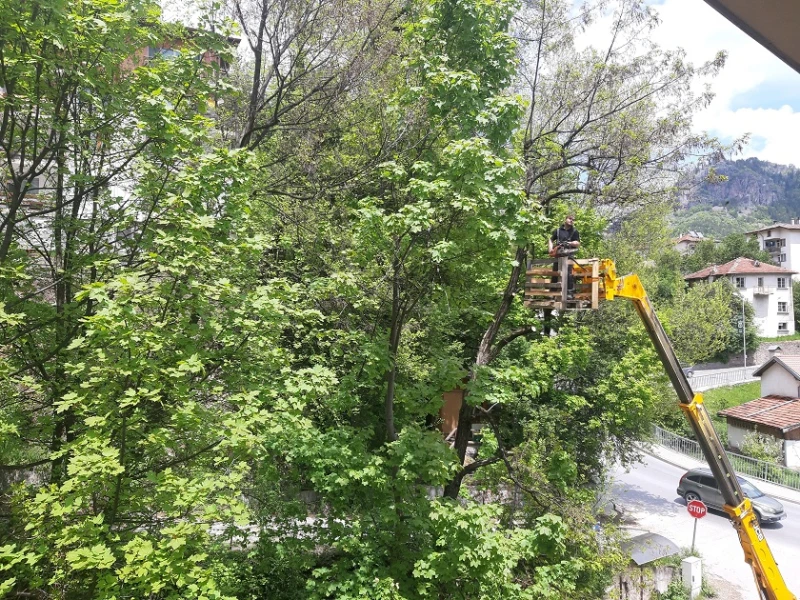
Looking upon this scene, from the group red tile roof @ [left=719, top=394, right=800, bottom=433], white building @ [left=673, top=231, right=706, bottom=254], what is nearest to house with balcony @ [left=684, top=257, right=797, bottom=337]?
white building @ [left=673, top=231, right=706, bottom=254]

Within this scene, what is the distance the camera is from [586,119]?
10.9 meters

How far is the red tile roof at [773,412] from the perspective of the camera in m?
24.8

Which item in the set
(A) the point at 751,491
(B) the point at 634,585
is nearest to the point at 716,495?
(A) the point at 751,491

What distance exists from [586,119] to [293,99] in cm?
617

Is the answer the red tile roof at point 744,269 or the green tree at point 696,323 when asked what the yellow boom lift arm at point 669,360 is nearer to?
the green tree at point 696,323

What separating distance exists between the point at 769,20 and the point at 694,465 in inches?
1136

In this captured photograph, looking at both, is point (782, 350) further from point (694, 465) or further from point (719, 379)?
point (694, 465)

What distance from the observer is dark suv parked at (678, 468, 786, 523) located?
17703 mm

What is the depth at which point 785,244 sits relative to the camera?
201 ft

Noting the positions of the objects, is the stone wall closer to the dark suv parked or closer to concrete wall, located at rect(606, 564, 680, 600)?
the dark suv parked

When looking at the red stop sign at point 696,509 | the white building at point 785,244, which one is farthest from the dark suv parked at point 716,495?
the white building at point 785,244

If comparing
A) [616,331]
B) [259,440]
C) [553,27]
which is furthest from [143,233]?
[616,331]

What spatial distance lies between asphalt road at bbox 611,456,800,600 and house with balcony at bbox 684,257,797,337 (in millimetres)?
35611

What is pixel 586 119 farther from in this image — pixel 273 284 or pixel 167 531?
pixel 167 531
